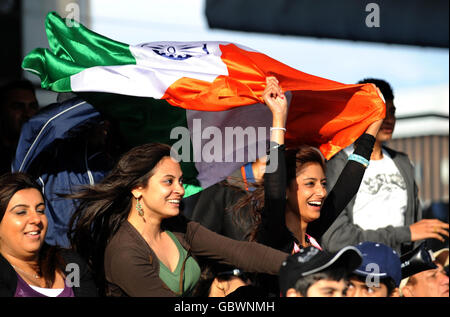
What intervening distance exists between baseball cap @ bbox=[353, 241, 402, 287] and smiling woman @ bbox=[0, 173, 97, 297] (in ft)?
3.91

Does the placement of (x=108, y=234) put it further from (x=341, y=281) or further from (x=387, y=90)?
(x=387, y=90)

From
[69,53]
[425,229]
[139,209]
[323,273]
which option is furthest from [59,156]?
[425,229]

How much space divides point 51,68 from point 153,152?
726mm

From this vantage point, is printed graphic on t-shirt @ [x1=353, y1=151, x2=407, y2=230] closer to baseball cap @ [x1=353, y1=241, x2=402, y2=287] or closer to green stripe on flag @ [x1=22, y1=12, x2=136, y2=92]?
baseball cap @ [x1=353, y1=241, x2=402, y2=287]

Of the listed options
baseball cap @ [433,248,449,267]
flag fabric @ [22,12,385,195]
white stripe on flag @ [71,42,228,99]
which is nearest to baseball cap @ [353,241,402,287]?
flag fabric @ [22,12,385,195]

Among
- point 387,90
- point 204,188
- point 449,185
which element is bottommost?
Result: point 449,185

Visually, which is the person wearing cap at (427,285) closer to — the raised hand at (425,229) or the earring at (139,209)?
the raised hand at (425,229)

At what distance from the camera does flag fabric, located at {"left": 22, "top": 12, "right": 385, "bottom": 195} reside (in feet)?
13.6

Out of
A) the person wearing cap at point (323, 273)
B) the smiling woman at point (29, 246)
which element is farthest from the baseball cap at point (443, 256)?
the smiling woman at point (29, 246)

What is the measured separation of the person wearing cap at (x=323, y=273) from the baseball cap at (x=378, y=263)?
0.07 meters

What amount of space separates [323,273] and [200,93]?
130 centimetres

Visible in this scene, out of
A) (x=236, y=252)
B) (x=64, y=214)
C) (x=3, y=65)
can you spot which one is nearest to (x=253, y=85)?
(x=236, y=252)

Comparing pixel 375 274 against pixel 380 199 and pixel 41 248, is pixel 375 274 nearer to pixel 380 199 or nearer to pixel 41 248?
pixel 41 248

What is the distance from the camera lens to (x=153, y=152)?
13.1ft
